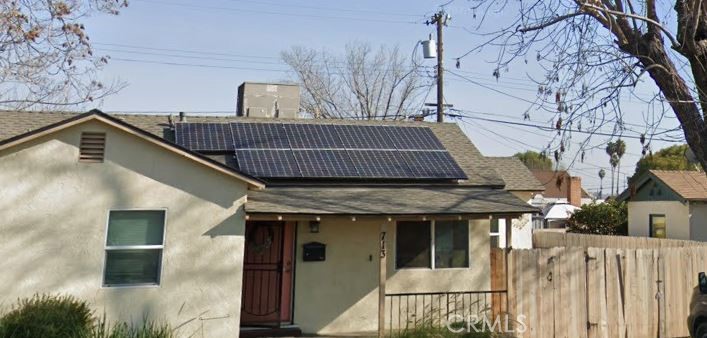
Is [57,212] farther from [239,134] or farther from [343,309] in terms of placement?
[343,309]

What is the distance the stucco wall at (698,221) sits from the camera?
22.7 metres

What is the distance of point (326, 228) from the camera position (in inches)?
392

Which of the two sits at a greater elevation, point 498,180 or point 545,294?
point 498,180

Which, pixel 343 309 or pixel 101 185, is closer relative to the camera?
pixel 101 185

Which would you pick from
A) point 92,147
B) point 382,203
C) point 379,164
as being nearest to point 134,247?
point 92,147

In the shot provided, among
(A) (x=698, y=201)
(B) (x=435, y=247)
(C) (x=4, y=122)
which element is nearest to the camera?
(B) (x=435, y=247)

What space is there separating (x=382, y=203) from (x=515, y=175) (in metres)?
7.87

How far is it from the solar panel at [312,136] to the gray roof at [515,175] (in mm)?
5570

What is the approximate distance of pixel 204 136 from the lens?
11.5m

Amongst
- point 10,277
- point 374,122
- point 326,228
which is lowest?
point 10,277

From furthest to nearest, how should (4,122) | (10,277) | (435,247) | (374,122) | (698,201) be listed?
(698,201) < (374,122) < (4,122) < (435,247) < (10,277)

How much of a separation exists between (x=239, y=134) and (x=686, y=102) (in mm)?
9005

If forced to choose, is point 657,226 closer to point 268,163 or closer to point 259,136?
point 259,136

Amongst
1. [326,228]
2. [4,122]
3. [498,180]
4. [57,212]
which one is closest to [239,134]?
[326,228]
